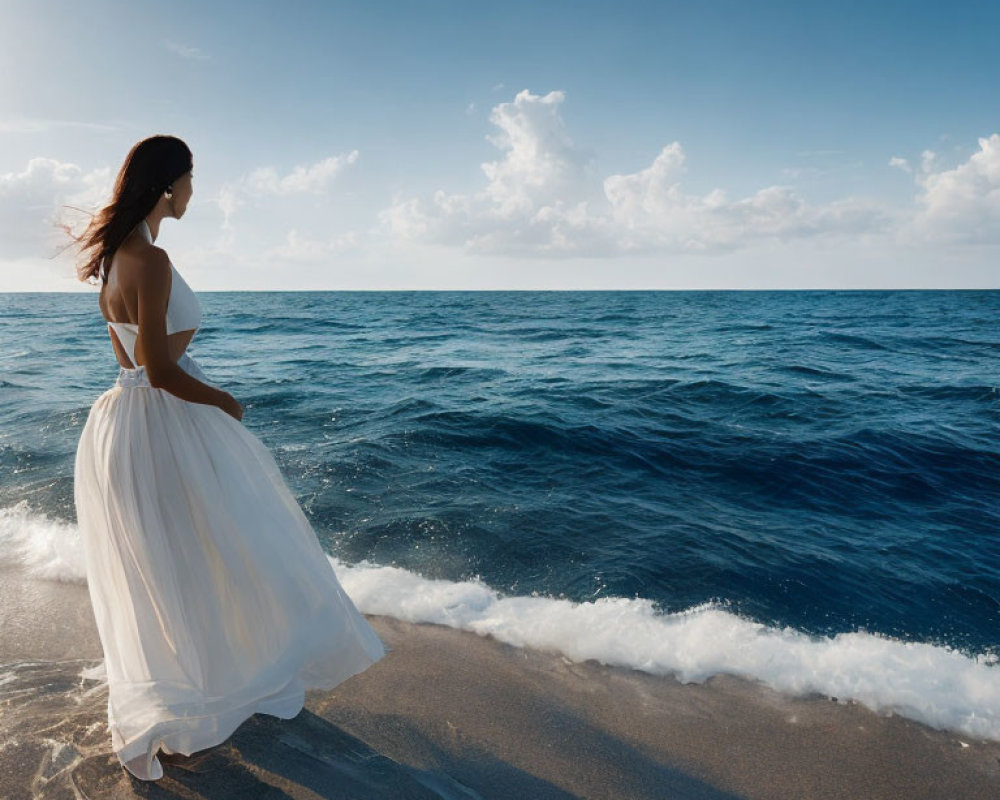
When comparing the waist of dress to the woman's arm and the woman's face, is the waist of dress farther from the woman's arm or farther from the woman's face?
the woman's face

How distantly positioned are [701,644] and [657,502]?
302cm

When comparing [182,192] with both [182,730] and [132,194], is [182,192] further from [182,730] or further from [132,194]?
[182,730]

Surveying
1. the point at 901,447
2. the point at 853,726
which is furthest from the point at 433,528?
the point at 901,447

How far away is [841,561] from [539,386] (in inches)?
315

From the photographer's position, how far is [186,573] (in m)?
2.42

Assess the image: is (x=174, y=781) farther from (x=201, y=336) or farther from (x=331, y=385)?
(x=201, y=336)

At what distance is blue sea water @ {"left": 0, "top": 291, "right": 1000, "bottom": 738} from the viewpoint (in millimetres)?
3945

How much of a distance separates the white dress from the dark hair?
0.07 meters

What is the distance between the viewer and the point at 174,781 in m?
2.43

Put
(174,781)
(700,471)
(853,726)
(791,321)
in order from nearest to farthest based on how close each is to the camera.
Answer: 1. (174,781)
2. (853,726)
3. (700,471)
4. (791,321)

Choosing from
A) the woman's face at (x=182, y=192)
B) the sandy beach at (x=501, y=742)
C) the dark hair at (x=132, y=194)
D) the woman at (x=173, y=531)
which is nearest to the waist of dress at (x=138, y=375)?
the woman at (x=173, y=531)

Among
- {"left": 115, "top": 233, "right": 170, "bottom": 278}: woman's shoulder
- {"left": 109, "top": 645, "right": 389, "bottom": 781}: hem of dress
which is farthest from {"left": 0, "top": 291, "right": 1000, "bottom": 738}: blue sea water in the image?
{"left": 115, "top": 233, "right": 170, "bottom": 278}: woman's shoulder

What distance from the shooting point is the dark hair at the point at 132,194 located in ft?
7.20

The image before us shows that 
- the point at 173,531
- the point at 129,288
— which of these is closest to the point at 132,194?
the point at 129,288
